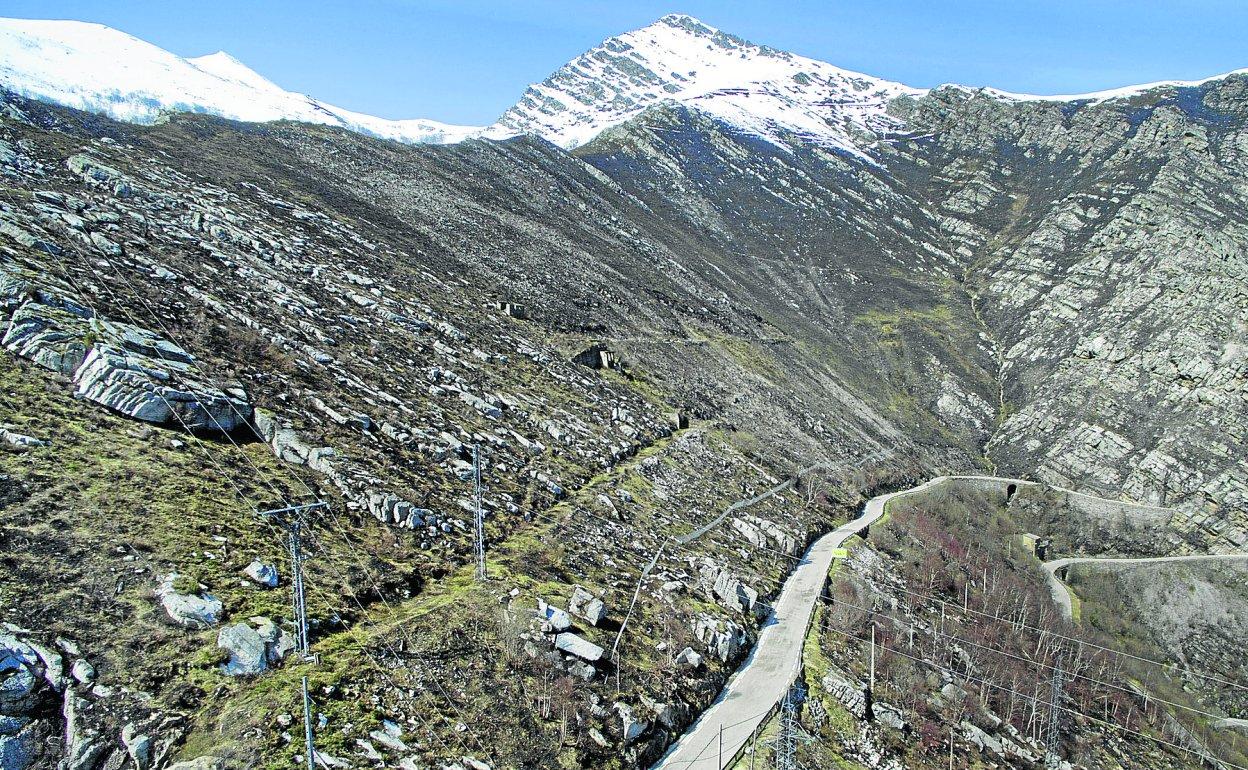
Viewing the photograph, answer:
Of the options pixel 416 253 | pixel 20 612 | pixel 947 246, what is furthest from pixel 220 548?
pixel 947 246

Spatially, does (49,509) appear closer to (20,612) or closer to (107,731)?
(20,612)

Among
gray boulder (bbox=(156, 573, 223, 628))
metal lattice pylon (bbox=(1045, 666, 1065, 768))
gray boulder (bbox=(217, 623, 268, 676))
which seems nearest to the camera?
gray boulder (bbox=(217, 623, 268, 676))

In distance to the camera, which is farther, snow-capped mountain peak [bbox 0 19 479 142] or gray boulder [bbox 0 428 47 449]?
snow-capped mountain peak [bbox 0 19 479 142]

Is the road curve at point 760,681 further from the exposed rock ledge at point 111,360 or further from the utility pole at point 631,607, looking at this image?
the exposed rock ledge at point 111,360

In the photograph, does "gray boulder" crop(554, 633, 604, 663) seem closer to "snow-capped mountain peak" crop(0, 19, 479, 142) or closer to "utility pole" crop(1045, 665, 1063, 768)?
"utility pole" crop(1045, 665, 1063, 768)

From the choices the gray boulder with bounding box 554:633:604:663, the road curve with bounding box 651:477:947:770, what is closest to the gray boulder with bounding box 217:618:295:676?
the gray boulder with bounding box 554:633:604:663

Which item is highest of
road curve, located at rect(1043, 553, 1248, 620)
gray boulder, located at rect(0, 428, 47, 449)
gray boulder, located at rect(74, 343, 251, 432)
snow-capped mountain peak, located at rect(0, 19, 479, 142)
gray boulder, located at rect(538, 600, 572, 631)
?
snow-capped mountain peak, located at rect(0, 19, 479, 142)
